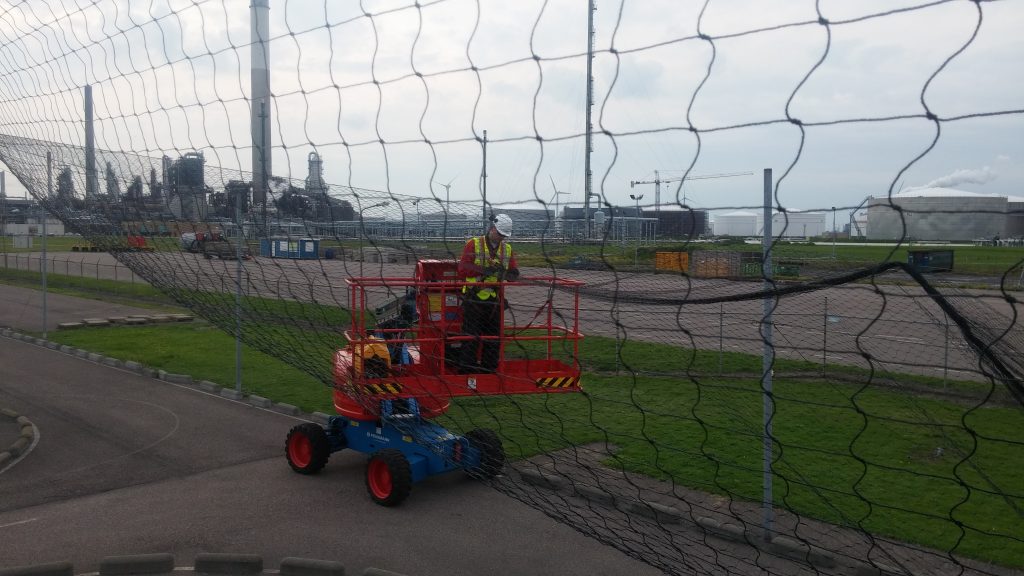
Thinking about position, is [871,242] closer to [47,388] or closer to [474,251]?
[474,251]

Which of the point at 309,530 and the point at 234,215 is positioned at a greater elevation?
the point at 234,215

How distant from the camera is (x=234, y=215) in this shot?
13.8 feet

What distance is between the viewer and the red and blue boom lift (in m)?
4.29

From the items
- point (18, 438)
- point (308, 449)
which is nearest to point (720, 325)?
point (308, 449)

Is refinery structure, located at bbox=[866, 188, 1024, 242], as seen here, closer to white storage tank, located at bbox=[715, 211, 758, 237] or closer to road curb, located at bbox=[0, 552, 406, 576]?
white storage tank, located at bbox=[715, 211, 758, 237]

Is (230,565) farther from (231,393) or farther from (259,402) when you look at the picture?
(231,393)

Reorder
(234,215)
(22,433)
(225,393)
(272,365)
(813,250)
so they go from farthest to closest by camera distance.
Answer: (272,365) < (225,393) < (22,433) < (234,215) < (813,250)

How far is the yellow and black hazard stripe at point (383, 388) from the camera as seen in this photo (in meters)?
4.55

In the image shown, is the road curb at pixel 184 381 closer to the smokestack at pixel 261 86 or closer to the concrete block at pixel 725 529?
the concrete block at pixel 725 529

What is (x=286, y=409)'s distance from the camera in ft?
27.0

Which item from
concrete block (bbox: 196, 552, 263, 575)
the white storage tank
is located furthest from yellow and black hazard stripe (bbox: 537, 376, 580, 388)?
the white storage tank

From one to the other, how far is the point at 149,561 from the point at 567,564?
7.30 feet

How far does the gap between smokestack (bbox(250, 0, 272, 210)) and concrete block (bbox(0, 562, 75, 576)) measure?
2.21m

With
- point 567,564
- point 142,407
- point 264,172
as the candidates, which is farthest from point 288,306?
point 142,407
